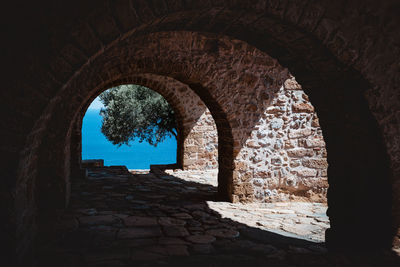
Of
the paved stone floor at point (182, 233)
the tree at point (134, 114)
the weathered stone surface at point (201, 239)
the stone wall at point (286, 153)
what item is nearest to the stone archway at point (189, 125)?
the paved stone floor at point (182, 233)

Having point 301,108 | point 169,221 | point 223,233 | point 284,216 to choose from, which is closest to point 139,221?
point 169,221

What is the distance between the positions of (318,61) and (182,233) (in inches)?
93.1

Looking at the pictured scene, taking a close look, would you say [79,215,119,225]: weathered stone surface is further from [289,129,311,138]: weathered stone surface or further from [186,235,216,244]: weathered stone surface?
[289,129,311,138]: weathered stone surface

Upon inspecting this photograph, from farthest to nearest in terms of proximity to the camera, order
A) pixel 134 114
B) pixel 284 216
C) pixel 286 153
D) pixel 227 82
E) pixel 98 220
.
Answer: pixel 134 114
pixel 286 153
pixel 227 82
pixel 284 216
pixel 98 220

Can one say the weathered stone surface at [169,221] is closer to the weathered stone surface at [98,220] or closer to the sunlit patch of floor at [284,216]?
the weathered stone surface at [98,220]

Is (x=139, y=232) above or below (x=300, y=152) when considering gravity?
below

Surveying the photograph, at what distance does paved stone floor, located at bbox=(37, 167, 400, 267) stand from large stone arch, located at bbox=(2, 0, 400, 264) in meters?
0.62

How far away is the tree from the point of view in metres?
14.4

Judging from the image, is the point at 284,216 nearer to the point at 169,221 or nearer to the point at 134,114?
the point at 169,221

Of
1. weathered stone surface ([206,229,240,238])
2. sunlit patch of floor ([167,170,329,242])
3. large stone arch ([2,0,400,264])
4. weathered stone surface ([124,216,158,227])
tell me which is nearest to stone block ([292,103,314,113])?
sunlit patch of floor ([167,170,329,242])

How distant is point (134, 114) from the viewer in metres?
14.4

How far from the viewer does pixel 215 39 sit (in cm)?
548

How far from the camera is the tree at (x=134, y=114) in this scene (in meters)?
14.4

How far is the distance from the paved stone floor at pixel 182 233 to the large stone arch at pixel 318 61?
0.62 metres
